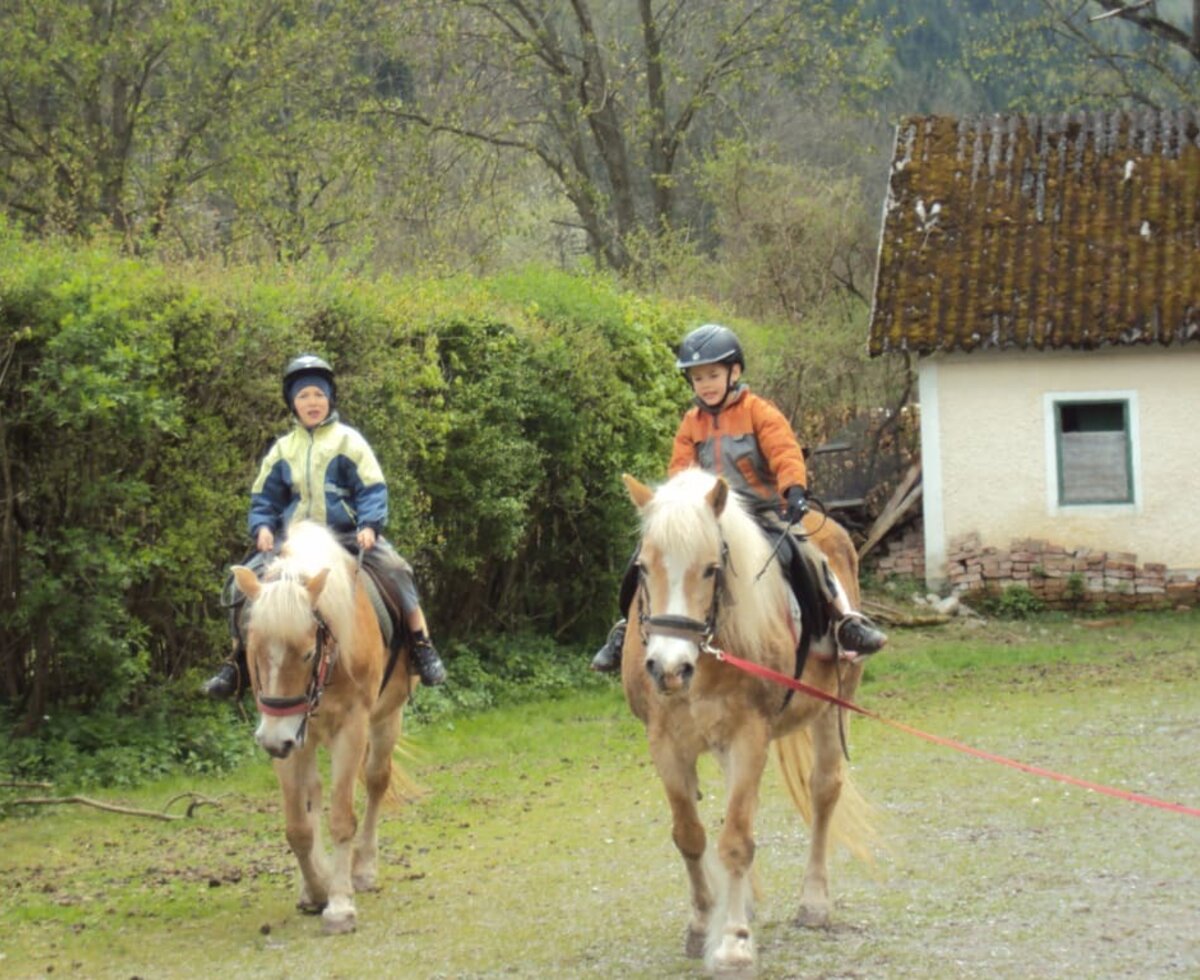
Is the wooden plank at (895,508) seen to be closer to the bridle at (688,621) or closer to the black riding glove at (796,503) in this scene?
the black riding glove at (796,503)

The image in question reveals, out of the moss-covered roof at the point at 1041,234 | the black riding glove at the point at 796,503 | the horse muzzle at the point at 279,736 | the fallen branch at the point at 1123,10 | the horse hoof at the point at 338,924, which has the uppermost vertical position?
the fallen branch at the point at 1123,10

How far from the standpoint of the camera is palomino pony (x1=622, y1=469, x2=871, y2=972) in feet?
22.1

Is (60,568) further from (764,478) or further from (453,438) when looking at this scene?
(764,478)

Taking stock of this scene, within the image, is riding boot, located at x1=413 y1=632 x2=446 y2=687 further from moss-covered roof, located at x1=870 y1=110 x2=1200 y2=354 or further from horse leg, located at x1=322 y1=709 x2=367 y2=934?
moss-covered roof, located at x1=870 y1=110 x2=1200 y2=354

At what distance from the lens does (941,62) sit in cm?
3584

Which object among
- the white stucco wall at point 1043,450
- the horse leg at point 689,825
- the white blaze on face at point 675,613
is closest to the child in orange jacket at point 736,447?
the horse leg at point 689,825

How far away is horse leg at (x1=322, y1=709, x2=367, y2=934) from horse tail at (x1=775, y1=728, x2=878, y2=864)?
1.99m

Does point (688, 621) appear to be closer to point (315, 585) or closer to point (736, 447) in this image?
point (736, 447)

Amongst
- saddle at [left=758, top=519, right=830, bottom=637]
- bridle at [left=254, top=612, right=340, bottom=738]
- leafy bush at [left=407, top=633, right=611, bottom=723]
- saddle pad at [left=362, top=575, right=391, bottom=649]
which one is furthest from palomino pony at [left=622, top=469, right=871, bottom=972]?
leafy bush at [left=407, top=633, right=611, bottom=723]

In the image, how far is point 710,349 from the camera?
25.4 feet

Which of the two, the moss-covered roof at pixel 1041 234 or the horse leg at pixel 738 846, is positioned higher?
the moss-covered roof at pixel 1041 234

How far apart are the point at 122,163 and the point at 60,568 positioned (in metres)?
15.0

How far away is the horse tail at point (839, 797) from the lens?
8367 mm

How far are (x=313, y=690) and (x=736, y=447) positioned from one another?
Answer: 7.05 feet
